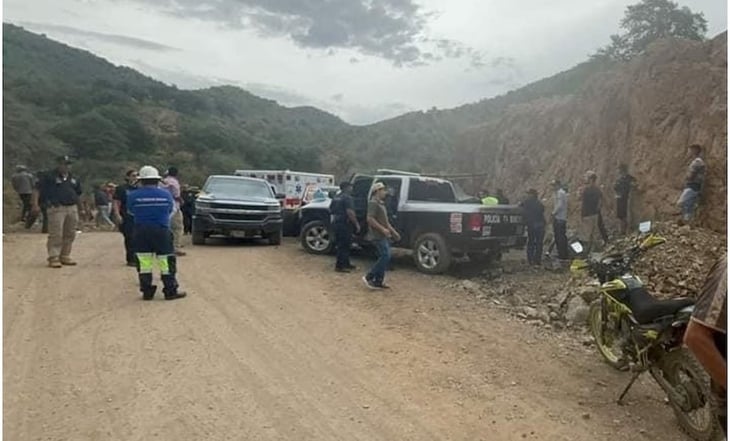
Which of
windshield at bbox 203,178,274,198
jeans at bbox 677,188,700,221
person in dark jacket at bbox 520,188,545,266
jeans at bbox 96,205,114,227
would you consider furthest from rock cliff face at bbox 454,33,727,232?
jeans at bbox 96,205,114,227

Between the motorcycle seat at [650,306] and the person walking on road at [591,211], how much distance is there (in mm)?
7831

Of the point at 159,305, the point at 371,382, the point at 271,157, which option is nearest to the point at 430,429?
the point at 371,382

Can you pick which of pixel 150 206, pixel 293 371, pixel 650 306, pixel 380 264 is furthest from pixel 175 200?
pixel 650 306

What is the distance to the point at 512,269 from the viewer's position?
1205 cm

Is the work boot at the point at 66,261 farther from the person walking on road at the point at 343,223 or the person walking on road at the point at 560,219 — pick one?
the person walking on road at the point at 560,219

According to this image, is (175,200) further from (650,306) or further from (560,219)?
(650,306)

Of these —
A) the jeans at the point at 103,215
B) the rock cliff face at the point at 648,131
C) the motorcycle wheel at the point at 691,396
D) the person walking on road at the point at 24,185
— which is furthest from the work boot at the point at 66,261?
the rock cliff face at the point at 648,131

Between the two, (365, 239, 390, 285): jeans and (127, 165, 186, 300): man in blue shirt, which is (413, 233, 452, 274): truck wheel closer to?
(365, 239, 390, 285): jeans

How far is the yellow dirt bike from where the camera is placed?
172 inches

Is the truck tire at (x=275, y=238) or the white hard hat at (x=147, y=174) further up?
the white hard hat at (x=147, y=174)

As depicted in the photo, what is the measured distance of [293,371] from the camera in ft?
17.9

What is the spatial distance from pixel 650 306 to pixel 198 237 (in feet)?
35.5

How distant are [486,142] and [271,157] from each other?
87.0ft

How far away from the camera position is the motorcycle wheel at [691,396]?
13.9 feet
